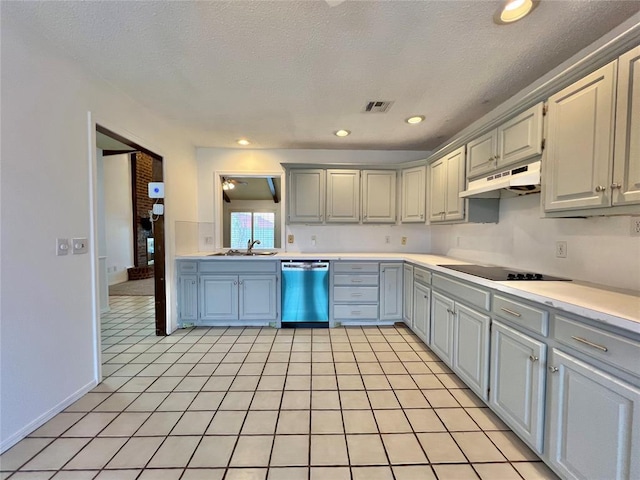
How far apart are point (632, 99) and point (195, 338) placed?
371cm

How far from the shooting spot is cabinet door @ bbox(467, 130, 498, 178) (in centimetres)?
213

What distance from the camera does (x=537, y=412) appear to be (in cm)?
133

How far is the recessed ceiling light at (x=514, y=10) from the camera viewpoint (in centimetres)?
134

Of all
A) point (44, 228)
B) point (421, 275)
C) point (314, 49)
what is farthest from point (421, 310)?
point (44, 228)

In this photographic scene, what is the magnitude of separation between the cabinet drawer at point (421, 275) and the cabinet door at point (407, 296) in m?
0.10

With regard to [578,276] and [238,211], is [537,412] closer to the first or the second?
[578,276]

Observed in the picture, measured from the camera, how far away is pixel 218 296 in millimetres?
3225

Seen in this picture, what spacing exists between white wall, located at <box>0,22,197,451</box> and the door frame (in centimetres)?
2

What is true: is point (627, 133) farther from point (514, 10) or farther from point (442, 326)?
point (442, 326)

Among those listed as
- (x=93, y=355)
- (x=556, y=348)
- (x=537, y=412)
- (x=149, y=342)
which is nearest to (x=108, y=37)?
(x=93, y=355)

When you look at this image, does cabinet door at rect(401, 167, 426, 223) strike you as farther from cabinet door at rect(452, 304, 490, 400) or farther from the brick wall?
the brick wall

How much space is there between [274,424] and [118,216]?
6057mm

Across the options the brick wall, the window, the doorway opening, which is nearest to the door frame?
the doorway opening

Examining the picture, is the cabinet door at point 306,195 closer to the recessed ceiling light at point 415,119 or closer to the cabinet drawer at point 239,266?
the cabinet drawer at point 239,266
